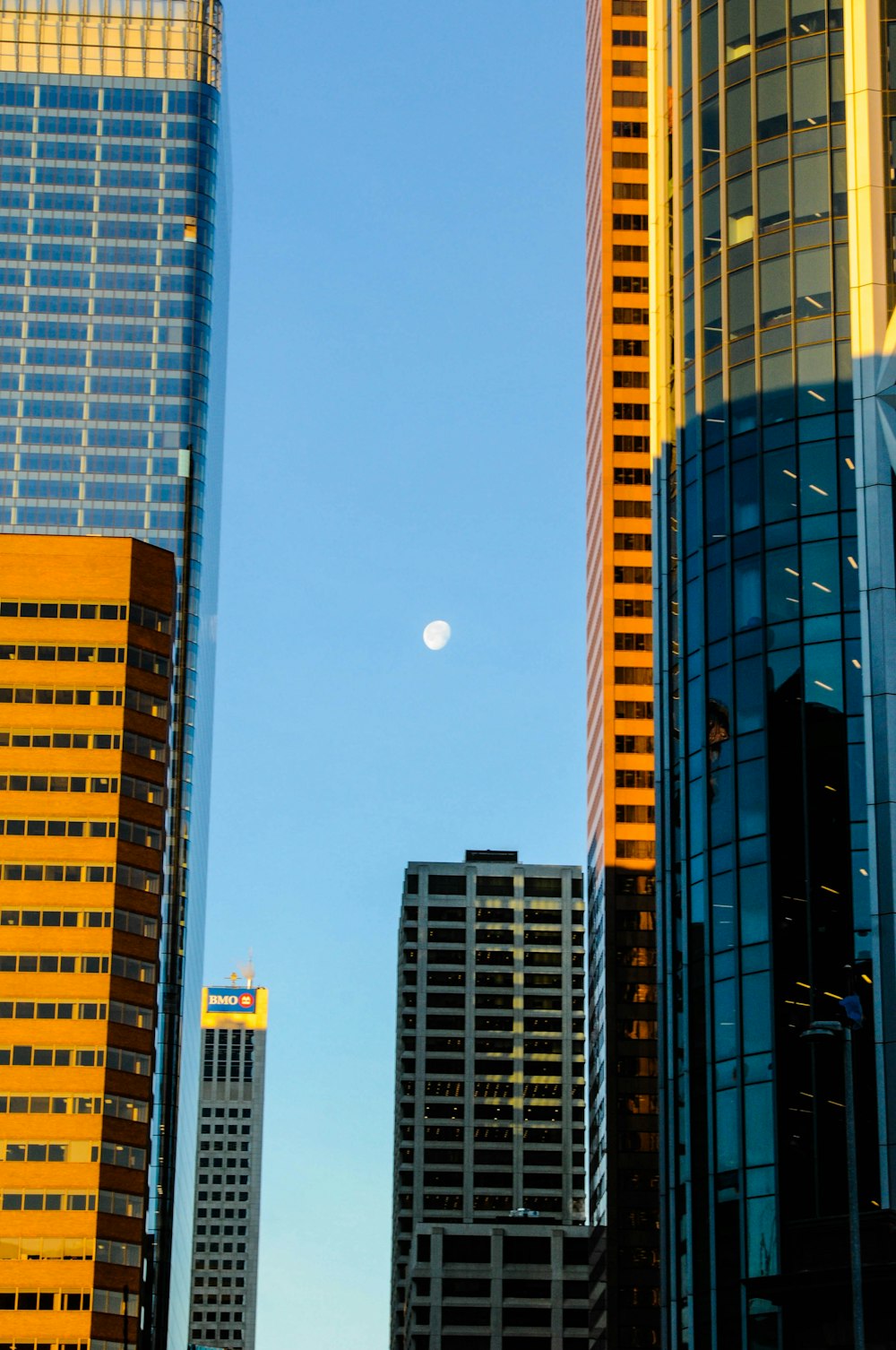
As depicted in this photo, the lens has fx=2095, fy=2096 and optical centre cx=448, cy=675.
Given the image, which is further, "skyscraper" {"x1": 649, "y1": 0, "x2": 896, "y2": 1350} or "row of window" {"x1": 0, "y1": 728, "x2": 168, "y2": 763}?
"row of window" {"x1": 0, "y1": 728, "x2": 168, "y2": 763}

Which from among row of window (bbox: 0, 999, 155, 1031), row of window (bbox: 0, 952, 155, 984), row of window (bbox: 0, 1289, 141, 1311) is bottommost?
row of window (bbox: 0, 1289, 141, 1311)

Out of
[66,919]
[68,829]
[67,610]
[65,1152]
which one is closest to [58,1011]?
[66,919]

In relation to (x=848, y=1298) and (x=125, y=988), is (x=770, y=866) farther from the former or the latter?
(x=125, y=988)

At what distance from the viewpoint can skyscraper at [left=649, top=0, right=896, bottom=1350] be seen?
2805 inches

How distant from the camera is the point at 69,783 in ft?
501

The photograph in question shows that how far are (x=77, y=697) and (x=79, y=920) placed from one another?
16493mm

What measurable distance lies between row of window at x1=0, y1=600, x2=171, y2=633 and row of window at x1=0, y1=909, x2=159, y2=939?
21911 mm

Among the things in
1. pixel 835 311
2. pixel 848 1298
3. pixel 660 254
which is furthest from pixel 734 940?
pixel 660 254

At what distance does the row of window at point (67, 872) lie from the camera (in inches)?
5910

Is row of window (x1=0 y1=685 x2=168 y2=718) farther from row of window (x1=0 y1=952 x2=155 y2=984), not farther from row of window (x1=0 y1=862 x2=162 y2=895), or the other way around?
row of window (x1=0 y1=952 x2=155 y2=984)

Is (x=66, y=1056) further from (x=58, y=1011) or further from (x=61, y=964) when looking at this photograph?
(x=61, y=964)

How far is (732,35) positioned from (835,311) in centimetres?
1371

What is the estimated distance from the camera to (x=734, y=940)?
76.1m

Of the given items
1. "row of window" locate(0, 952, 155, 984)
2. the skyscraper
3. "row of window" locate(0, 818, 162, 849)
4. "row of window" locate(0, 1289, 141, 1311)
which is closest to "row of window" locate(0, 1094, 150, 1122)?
"row of window" locate(0, 952, 155, 984)
